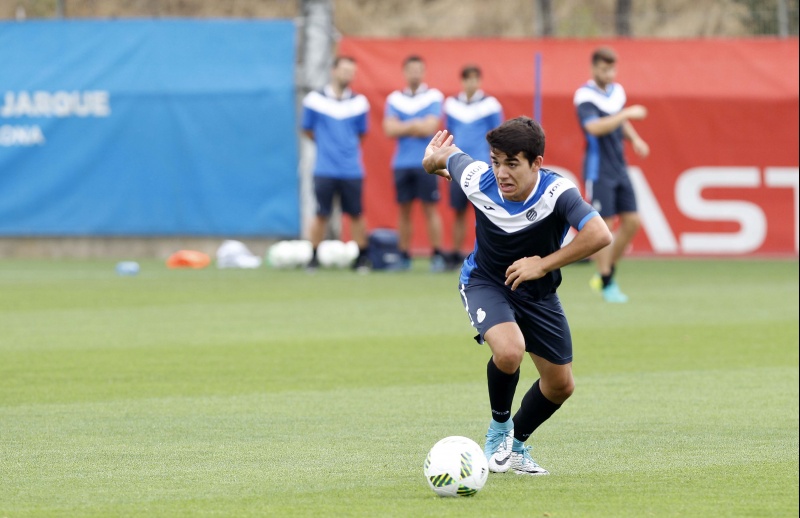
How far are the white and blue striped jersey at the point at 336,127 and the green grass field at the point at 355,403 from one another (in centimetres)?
221

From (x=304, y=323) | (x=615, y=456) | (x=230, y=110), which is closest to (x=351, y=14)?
(x=230, y=110)

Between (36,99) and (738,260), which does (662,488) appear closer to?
(738,260)

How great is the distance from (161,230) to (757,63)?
8.09 meters

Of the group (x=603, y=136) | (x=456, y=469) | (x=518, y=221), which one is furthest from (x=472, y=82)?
(x=456, y=469)

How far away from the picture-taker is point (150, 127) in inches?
731

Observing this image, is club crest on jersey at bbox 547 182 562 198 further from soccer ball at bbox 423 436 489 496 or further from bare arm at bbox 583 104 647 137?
bare arm at bbox 583 104 647 137

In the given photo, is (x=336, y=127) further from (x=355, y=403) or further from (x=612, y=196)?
(x=355, y=403)

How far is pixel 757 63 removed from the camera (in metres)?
18.0

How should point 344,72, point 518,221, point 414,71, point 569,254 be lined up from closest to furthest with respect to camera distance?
point 569,254, point 518,221, point 414,71, point 344,72

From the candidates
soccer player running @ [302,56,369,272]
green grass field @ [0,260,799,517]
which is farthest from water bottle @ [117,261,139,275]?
soccer player running @ [302,56,369,272]

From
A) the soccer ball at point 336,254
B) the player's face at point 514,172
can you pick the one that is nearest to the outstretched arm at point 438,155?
the player's face at point 514,172

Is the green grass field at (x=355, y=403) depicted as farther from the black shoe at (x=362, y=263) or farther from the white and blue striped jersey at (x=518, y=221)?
the black shoe at (x=362, y=263)

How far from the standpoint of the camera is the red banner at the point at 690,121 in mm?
17922

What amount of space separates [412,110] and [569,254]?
1053cm
